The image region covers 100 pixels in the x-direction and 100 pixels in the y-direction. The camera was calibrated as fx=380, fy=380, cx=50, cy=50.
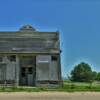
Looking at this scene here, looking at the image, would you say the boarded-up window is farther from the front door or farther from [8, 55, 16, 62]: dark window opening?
[8, 55, 16, 62]: dark window opening

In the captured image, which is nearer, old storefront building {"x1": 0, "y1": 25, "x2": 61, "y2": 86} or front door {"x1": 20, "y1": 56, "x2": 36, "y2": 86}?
old storefront building {"x1": 0, "y1": 25, "x2": 61, "y2": 86}

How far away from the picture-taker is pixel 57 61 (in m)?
50.3

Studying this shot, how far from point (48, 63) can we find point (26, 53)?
3268mm

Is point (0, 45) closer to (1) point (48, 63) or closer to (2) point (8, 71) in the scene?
(2) point (8, 71)

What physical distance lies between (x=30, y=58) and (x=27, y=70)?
167 centimetres

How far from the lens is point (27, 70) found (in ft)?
168

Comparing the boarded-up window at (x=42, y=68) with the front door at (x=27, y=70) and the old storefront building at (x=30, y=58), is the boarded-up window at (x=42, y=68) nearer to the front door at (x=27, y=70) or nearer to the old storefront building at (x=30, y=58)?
the old storefront building at (x=30, y=58)

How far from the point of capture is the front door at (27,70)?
50938 millimetres

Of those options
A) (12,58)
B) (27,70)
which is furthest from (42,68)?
(12,58)

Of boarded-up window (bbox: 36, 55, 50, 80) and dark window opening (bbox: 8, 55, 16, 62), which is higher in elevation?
dark window opening (bbox: 8, 55, 16, 62)

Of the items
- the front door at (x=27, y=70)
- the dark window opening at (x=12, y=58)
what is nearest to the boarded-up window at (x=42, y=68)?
the front door at (x=27, y=70)

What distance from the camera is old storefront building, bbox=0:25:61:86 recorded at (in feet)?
164

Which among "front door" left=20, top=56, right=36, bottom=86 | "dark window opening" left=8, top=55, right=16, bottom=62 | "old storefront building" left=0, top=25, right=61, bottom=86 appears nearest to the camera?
"old storefront building" left=0, top=25, right=61, bottom=86

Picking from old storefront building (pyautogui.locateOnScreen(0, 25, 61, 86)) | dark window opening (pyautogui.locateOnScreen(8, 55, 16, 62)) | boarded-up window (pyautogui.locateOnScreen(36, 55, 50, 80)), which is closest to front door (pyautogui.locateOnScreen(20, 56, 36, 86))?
old storefront building (pyautogui.locateOnScreen(0, 25, 61, 86))
